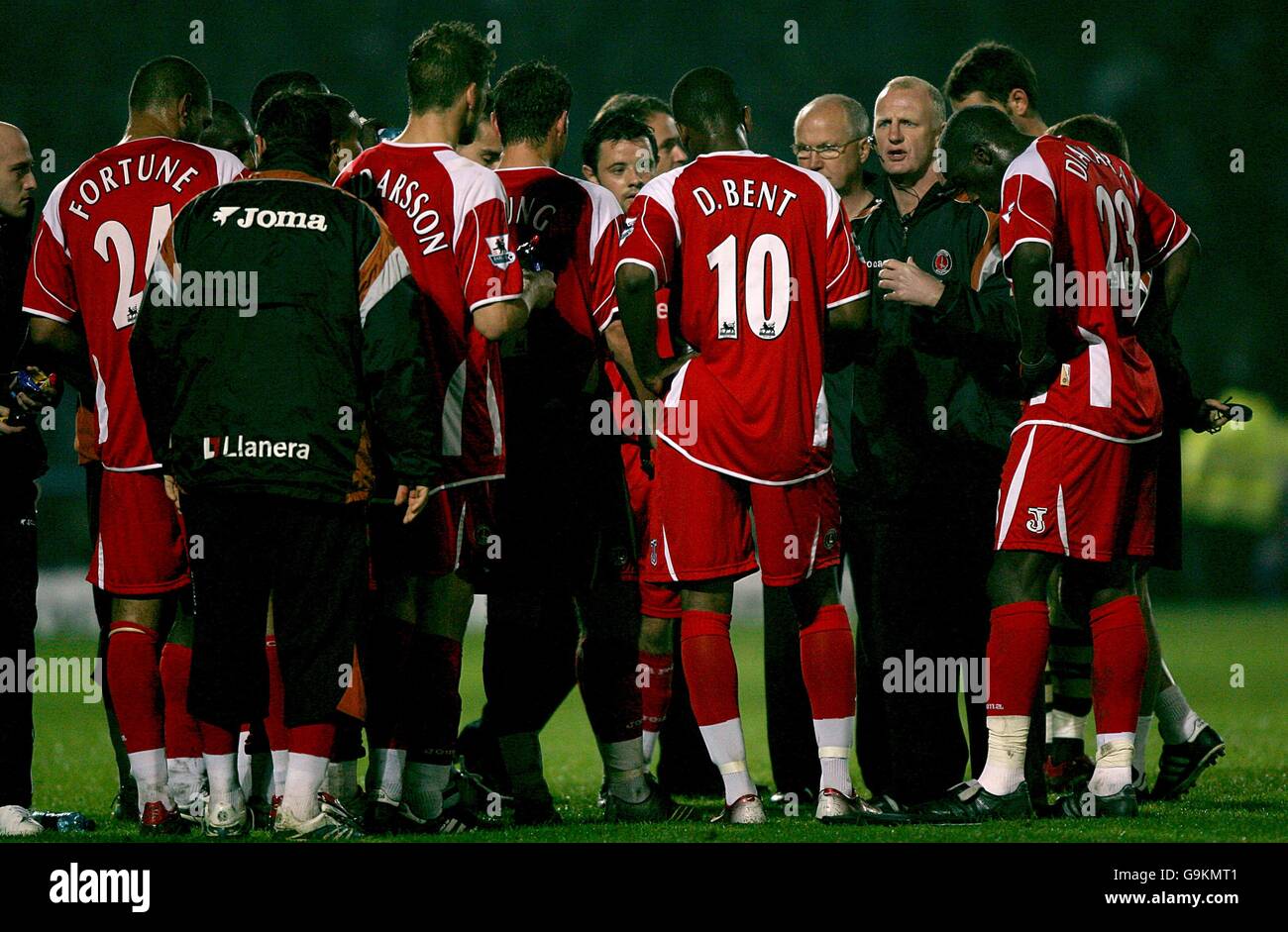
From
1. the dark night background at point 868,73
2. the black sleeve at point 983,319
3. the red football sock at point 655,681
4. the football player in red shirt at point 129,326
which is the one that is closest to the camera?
the football player in red shirt at point 129,326

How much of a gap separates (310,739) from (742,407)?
183 centimetres

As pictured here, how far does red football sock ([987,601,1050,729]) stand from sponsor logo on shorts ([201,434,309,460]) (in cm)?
243

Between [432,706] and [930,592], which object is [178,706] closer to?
[432,706]

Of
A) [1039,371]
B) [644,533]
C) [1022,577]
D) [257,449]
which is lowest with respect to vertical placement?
[1022,577]

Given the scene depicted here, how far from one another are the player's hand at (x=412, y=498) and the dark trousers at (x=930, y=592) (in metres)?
2.07

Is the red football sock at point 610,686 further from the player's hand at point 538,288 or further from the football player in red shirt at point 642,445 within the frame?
the player's hand at point 538,288

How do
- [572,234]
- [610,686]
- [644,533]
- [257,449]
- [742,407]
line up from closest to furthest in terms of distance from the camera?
[257,449], [742,407], [610,686], [572,234], [644,533]

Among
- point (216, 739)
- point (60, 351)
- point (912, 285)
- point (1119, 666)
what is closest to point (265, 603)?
point (216, 739)

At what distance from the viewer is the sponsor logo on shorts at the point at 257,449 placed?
5.12 meters

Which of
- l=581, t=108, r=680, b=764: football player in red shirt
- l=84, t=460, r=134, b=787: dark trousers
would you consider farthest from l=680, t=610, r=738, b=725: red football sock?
l=84, t=460, r=134, b=787: dark trousers

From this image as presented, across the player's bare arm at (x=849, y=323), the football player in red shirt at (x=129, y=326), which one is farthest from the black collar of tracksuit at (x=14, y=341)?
the player's bare arm at (x=849, y=323)

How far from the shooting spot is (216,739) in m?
5.17

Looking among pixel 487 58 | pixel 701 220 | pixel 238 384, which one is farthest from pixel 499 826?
pixel 487 58
